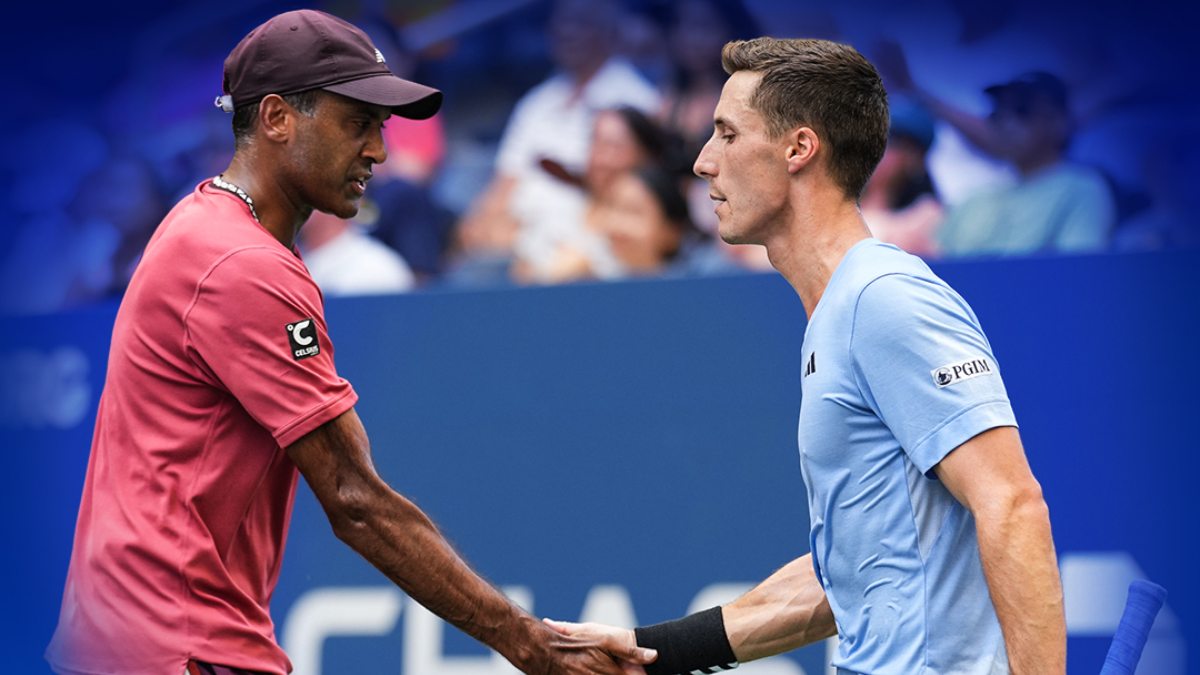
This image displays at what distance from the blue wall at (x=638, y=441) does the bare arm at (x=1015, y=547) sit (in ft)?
5.59

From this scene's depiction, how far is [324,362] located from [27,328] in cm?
267

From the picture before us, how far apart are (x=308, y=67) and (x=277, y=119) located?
0.39 feet

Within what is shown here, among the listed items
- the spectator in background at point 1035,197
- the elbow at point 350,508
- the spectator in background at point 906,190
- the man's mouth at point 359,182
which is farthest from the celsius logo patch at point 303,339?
the spectator in background at point 906,190

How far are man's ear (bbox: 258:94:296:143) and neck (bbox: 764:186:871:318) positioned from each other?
3.14ft

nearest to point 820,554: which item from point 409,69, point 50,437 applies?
point 50,437

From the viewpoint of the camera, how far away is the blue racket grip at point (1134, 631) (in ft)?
8.35

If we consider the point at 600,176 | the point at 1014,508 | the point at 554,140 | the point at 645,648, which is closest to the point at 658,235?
the point at 600,176

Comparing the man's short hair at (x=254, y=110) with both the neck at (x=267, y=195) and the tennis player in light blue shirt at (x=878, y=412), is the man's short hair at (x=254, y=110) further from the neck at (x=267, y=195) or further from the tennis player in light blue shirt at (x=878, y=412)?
the tennis player in light blue shirt at (x=878, y=412)

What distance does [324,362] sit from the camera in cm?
282

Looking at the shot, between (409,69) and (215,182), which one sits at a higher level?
(409,69)

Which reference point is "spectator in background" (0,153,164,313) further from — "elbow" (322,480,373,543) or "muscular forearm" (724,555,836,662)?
"muscular forearm" (724,555,836,662)

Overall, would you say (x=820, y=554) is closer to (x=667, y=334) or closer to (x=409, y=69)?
(x=667, y=334)

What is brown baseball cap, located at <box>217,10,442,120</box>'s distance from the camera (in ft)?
9.70

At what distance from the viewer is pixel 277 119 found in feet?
9.77
